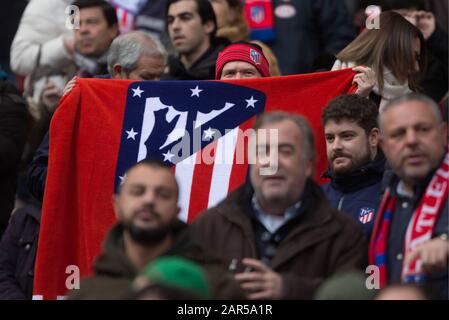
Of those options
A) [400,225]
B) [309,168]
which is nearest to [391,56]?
[309,168]

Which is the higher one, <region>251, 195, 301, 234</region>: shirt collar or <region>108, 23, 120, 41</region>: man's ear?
<region>108, 23, 120, 41</region>: man's ear

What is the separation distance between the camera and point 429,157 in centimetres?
729

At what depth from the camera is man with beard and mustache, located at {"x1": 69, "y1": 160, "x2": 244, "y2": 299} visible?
22.9 feet

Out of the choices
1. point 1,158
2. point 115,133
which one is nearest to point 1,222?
point 1,158

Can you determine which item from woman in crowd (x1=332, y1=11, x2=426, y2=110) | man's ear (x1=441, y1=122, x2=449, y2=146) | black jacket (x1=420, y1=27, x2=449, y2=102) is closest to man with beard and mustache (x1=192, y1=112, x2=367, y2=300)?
man's ear (x1=441, y1=122, x2=449, y2=146)

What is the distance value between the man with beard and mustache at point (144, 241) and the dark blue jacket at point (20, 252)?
2.42m

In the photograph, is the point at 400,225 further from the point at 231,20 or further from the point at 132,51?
the point at 231,20

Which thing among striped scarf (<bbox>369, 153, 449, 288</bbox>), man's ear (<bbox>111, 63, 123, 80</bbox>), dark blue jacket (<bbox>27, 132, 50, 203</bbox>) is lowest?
striped scarf (<bbox>369, 153, 449, 288</bbox>)

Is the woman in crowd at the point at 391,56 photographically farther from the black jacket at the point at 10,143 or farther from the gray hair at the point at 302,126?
the black jacket at the point at 10,143

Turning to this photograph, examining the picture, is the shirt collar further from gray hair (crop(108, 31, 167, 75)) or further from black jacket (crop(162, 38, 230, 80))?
black jacket (crop(162, 38, 230, 80))

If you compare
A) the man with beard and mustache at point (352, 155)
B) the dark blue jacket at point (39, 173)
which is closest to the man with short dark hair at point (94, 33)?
the dark blue jacket at point (39, 173)

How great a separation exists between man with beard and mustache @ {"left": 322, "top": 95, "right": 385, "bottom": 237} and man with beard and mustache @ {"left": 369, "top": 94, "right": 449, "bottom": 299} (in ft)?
3.35
